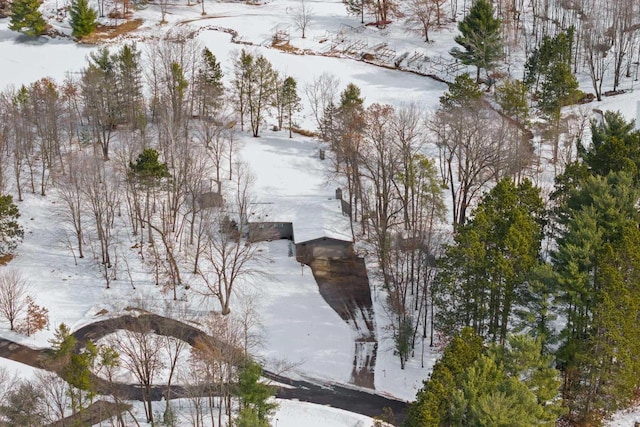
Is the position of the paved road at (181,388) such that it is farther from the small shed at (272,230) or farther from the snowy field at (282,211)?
the small shed at (272,230)

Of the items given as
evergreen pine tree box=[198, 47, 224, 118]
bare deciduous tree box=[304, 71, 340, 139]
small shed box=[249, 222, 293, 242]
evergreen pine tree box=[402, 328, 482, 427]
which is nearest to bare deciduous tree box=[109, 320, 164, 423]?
small shed box=[249, 222, 293, 242]

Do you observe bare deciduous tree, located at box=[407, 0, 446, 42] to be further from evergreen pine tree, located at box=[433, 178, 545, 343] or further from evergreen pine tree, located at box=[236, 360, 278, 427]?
evergreen pine tree, located at box=[236, 360, 278, 427]

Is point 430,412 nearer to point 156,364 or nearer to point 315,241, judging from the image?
point 156,364

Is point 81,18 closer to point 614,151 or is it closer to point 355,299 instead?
point 355,299

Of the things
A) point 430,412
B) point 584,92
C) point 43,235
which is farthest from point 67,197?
point 584,92

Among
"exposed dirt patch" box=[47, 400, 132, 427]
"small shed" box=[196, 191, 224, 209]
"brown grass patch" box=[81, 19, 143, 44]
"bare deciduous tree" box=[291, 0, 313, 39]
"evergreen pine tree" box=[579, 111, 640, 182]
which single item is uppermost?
"bare deciduous tree" box=[291, 0, 313, 39]
